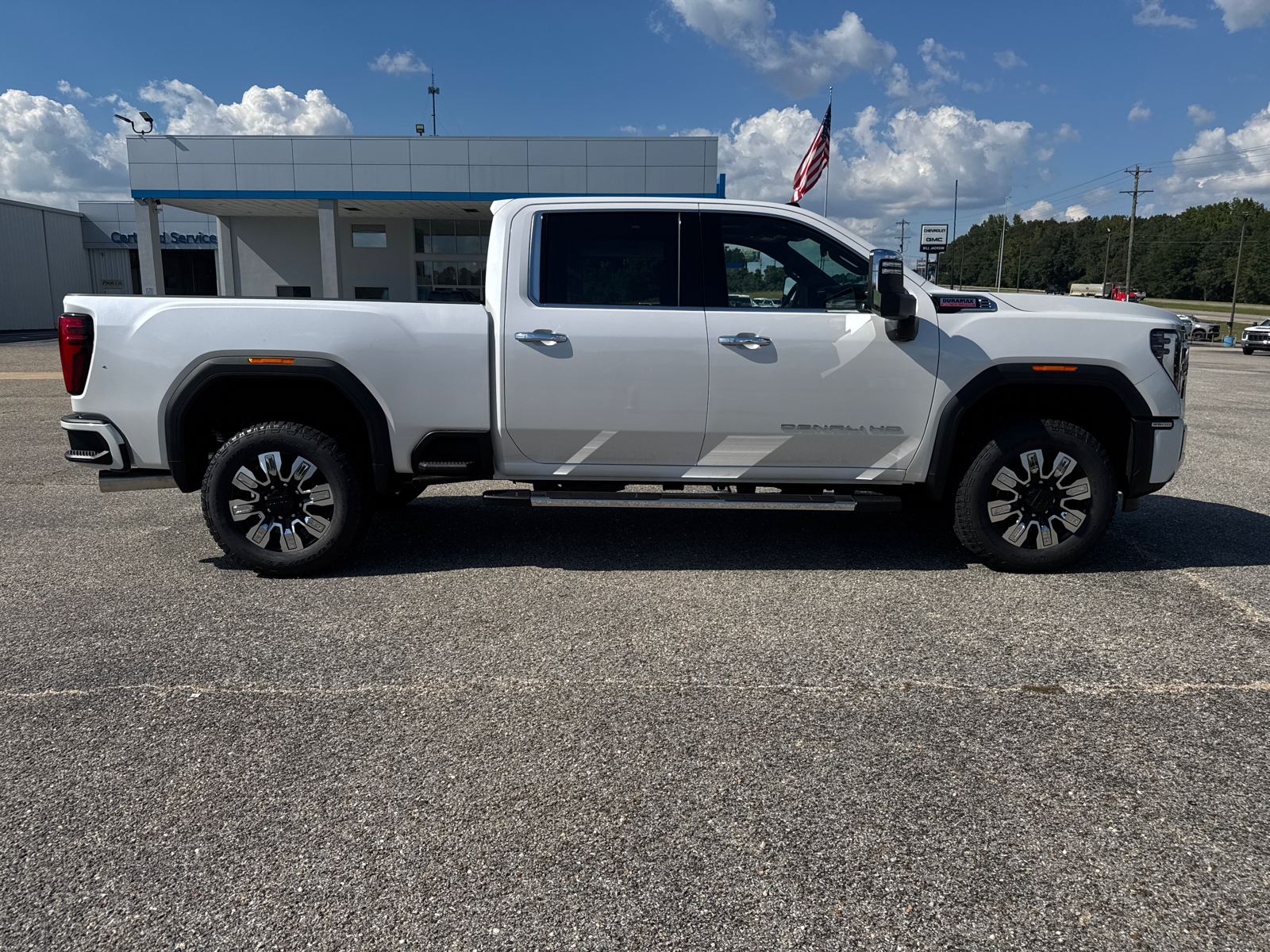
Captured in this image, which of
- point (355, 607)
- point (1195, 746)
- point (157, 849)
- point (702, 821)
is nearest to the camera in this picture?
point (157, 849)

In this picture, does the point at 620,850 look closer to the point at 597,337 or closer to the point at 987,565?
the point at 597,337

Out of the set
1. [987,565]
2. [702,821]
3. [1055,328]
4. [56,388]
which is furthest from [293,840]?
[56,388]

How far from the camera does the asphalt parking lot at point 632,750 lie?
2355 millimetres

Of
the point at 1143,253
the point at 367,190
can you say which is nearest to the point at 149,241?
the point at 367,190

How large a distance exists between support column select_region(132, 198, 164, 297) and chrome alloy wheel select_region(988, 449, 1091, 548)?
28.6 metres

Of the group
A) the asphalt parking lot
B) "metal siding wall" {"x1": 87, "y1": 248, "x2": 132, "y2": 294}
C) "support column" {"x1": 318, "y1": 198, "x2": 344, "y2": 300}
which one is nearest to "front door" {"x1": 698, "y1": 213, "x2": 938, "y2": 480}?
the asphalt parking lot

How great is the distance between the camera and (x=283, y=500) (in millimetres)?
4957

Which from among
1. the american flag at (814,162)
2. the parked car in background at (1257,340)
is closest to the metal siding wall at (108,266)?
the american flag at (814,162)

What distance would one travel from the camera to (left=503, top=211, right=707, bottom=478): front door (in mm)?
4906

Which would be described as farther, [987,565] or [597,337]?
[987,565]

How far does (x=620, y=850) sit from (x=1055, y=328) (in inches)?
151

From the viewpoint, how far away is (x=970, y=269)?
13638 cm

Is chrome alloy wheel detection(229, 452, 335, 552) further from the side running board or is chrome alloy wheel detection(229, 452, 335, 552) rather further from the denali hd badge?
the denali hd badge

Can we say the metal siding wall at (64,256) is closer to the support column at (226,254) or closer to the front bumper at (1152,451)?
the support column at (226,254)
